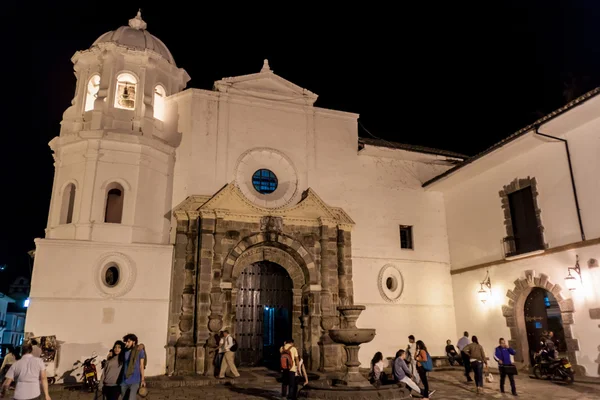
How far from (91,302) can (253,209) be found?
5438 mm

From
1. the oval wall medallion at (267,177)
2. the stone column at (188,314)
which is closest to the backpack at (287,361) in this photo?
the stone column at (188,314)

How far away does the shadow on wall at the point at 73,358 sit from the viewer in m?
12.8

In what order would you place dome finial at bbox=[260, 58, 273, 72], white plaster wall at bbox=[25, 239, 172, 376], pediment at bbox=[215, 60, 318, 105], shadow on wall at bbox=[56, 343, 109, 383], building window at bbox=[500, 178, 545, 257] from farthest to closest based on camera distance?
dome finial at bbox=[260, 58, 273, 72] → pediment at bbox=[215, 60, 318, 105] → building window at bbox=[500, 178, 545, 257] → white plaster wall at bbox=[25, 239, 172, 376] → shadow on wall at bbox=[56, 343, 109, 383]

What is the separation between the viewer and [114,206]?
15.1 m

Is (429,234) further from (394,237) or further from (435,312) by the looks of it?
(435,312)

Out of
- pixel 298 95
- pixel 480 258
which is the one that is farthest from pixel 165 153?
pixel 480 258

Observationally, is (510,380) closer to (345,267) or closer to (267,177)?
(345,267)

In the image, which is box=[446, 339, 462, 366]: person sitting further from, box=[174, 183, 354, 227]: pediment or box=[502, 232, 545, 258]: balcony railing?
box=[174, 183, 354, 227]: pediment

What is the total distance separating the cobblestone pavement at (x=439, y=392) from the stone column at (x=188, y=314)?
58.4 inches

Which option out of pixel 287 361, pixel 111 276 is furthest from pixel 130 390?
pixel 111 276

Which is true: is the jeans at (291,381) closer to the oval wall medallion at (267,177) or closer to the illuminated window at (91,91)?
the oval wall medallion at (267,177)

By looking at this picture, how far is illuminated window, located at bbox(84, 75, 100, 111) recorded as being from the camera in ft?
52.9

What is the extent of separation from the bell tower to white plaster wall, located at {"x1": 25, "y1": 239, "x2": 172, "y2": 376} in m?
0.64

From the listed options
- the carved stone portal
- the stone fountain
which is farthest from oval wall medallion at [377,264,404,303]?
the stone fountain
